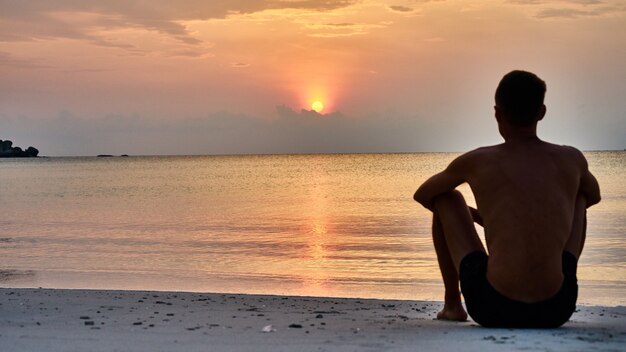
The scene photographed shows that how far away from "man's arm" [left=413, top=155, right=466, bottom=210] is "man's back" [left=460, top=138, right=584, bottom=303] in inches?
2.7

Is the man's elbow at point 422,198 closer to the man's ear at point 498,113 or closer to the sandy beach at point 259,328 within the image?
the man's ear at point 498,113

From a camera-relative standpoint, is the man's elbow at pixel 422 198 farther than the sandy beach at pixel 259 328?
Yes

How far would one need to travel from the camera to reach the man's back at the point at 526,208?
459 centimetres

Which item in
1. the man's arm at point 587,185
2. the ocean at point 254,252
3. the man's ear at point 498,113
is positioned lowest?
the ocean at point 254,252

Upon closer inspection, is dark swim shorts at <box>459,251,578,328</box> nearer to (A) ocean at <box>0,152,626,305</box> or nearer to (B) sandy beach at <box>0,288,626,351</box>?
(B) sandy beach at <box>0,288,626,351</box>

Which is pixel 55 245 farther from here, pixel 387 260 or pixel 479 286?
A: pixel 479 286

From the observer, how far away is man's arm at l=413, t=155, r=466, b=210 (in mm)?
4812

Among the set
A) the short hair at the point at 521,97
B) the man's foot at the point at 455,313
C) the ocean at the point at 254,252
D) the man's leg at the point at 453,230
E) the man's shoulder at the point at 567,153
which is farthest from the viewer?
the ocean at the point at 254,252

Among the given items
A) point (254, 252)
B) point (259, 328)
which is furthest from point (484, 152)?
point (254, 252)

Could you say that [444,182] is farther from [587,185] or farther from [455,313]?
[455,313]

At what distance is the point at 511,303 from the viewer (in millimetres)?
4742

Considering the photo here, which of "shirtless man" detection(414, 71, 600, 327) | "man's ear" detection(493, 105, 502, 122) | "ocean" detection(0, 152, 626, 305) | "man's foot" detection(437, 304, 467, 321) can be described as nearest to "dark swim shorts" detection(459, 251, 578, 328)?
"shirtless man" detection(414, 71, 600, 327)

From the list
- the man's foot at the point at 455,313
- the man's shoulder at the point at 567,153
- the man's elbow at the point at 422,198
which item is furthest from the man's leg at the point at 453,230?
the man's shoulder at the point at 567,153

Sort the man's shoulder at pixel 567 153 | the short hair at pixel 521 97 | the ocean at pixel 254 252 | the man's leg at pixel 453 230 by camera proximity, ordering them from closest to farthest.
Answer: the short hair at pixel 521 97
the man's shoulder at pixel 567 153
the man's leg at pixel 453 230
the ocean at pixel 254 252
